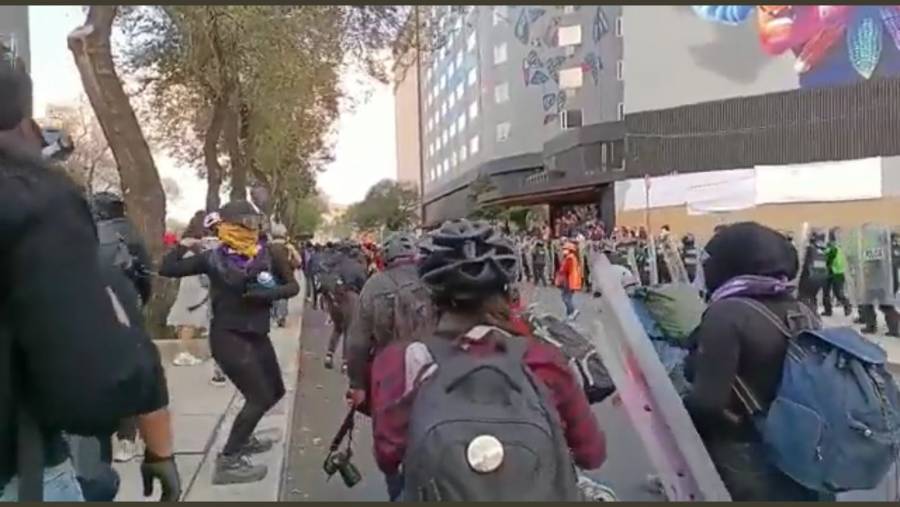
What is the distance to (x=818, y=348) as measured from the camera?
10.2 feet

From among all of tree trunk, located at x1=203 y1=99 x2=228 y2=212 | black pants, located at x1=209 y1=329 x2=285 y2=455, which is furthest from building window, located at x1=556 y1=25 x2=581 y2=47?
black pants, located at x1=209 y1=329 x2=285 y2=455

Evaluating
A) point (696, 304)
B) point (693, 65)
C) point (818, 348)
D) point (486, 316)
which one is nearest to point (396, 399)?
point (486, 316)

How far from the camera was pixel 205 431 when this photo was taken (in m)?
8.19

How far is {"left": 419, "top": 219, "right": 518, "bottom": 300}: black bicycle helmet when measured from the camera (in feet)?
8.88

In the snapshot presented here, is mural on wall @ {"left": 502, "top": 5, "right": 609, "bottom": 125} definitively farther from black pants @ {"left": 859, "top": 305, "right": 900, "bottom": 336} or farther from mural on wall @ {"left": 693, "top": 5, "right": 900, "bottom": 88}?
black pants @ {"left": 859, "top": 305, "right": 900, "bottom": 336}

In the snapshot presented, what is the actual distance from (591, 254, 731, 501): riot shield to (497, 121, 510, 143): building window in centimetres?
6934

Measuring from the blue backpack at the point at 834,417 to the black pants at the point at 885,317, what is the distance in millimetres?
11370

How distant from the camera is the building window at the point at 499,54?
2913 inches

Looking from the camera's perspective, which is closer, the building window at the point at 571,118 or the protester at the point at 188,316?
the protester at the point at 188,316

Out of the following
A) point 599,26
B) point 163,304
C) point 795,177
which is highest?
point 599,26

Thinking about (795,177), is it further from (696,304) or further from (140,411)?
(140,411)

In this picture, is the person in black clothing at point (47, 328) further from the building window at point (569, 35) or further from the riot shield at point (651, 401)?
the building window at point (569, 35)

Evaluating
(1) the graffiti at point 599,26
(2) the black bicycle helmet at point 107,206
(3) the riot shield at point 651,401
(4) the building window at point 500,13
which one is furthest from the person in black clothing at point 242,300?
(1) the graffiti at point 599,26

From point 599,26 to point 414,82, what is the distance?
7628 cm
